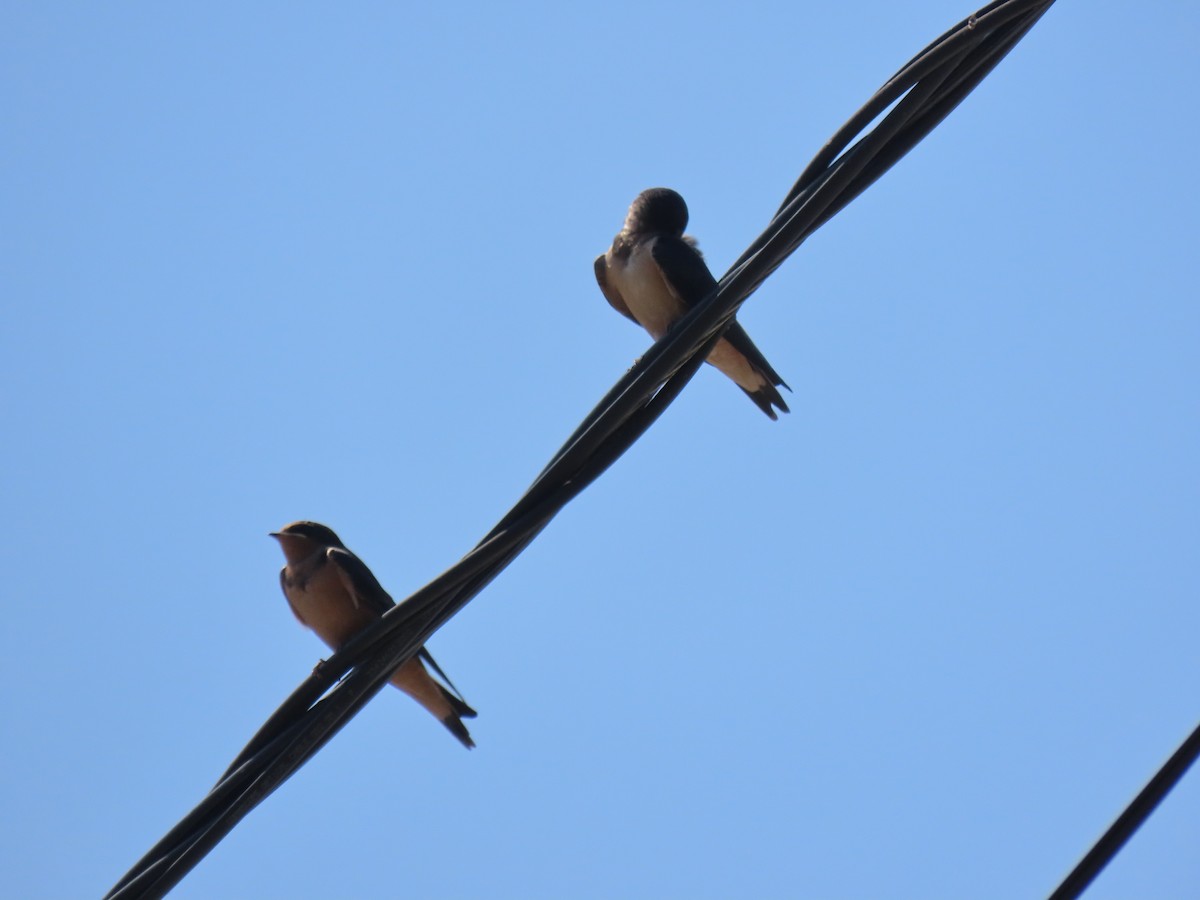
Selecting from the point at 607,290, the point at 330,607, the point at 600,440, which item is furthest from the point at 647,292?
the point at 600,440

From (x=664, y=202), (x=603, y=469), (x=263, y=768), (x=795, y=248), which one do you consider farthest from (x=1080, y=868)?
(x=664, y=202)

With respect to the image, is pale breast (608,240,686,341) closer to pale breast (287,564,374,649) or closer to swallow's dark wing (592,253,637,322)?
swallow's dark wing (592,253,637,322)

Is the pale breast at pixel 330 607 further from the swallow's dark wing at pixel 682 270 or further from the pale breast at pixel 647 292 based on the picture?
the swallow's dark wing at pixel 682 270

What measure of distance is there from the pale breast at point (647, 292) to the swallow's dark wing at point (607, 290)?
229mm

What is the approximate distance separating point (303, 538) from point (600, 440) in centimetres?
382

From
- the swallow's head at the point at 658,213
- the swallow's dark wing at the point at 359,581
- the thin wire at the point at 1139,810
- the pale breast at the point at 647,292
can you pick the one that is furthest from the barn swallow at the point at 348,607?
the thin wire at the point at 1139,810

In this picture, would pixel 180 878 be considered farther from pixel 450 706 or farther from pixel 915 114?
pixel 450 706

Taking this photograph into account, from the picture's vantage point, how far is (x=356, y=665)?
127 inches

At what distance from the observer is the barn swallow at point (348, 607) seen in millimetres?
6195

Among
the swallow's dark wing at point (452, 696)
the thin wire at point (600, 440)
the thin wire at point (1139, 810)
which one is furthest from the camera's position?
the swallow's dark wing at point (452, 696)

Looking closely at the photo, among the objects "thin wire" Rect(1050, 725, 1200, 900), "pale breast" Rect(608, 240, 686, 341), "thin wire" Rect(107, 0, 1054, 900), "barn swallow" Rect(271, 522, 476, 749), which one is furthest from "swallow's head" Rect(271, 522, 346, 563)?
"thin wire" Rect(1050, 725, 1200, 900)

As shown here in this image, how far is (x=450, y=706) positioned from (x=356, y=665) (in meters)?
3.06

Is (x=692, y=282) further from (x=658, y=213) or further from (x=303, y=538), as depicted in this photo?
(x=303, y=538)

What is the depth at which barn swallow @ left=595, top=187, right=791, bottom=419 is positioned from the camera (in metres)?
6.94
